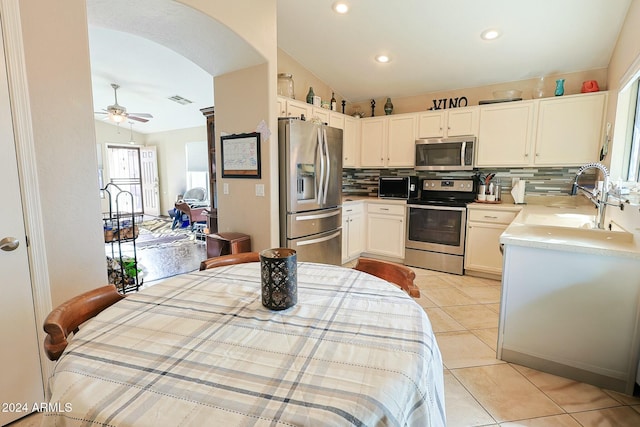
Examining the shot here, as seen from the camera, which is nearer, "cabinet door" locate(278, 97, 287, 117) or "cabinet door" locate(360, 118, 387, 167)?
"cabinet door" locate(278, 97, 287, 117)

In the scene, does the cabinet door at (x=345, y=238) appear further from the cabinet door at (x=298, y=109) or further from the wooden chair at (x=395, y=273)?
the wooden chair at (x=395, y=273)

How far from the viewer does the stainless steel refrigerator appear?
297cm

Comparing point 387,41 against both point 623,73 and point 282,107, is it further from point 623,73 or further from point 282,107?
point 623,73

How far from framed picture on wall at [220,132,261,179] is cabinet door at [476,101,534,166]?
2725mm

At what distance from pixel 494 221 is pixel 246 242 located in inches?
109

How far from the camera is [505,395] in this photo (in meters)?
1.80

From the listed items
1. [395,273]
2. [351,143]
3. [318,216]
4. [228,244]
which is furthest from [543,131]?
[228,244]

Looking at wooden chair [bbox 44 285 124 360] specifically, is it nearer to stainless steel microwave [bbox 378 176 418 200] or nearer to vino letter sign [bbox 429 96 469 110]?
stainless steel microwave [bbox 378 176 418 200]

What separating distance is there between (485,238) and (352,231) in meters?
1.61

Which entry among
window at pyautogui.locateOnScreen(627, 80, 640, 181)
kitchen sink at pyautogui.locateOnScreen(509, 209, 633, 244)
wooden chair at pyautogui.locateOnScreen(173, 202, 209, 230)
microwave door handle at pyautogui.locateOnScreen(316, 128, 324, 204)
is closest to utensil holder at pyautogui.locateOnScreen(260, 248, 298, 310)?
kitchen sink at pyautogui.locateOnScreen(509, 209, 633, 244)

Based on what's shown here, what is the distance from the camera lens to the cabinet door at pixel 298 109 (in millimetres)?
3419

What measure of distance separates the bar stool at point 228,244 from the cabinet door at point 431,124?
2.71 m

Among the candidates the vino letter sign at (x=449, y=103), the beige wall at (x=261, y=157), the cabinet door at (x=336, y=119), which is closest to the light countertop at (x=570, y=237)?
the beige wall at (x=261, y=157)

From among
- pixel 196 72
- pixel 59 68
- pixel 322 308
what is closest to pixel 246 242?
pixel 59 68
